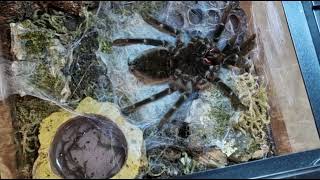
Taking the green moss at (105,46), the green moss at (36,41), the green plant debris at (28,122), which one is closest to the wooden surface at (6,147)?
the green plant debris at (28,122)

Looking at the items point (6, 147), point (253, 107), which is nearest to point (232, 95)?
point (253, 107)

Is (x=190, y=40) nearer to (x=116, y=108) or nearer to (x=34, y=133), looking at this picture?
(x=116, y=108)

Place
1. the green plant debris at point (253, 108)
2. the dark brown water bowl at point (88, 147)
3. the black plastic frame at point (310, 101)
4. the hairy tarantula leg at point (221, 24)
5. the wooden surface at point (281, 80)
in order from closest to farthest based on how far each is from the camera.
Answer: the black plastic frame at point (310, 101) < the dark brown water bowl at point (88, 147) < the wooden surface at point (281, 80) < the green plant debris at point (253, 108) < the hairy tarantula leg at point (221, 24)

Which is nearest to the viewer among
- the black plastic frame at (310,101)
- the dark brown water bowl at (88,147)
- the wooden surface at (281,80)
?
the black plastic frame at (310,101)

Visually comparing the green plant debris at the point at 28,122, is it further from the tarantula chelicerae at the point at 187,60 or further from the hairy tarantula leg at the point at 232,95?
the hairy tarantula leg at the point at 232,95

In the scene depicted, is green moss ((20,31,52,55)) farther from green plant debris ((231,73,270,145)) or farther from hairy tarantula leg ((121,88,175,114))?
green plant debris ((231,73,270,145))

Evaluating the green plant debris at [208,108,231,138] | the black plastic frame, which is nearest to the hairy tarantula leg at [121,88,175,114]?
the green plant debris at [208,108,231,138]
